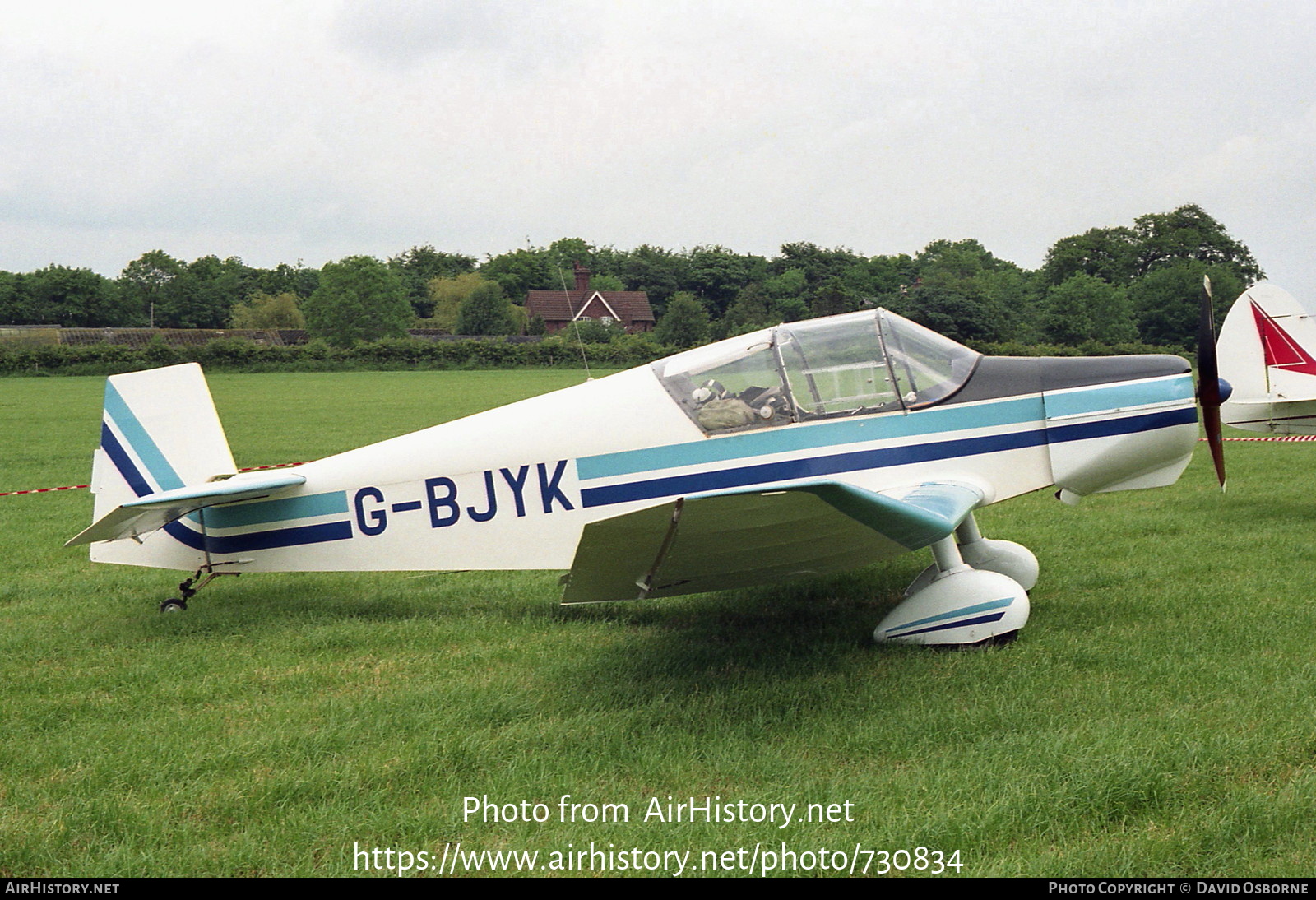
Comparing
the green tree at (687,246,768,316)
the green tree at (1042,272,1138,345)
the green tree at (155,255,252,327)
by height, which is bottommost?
the green tree at (1042,272,1138,345)

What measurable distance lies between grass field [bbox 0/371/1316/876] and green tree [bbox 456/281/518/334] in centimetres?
5439

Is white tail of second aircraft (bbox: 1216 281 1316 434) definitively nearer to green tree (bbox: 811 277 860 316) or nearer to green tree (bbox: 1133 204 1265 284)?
green tree (bbox: 811 277 860 316)

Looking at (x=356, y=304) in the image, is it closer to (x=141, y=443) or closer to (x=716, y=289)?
(x=716, y=289)

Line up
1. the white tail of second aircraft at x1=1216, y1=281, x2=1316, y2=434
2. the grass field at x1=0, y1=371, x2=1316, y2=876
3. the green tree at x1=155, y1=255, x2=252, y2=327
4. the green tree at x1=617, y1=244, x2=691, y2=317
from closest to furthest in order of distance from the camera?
the grass field at x1=0, y1=371, x2=1316, y2=876 → the white tail of second aircraft at x1=1216, y1=281, x2=1316, y2=434 → the green tree at x1=617, y1=244, x2=691, y2=317 → the green tree at x1=155, y1=255, x2=252, y2=327

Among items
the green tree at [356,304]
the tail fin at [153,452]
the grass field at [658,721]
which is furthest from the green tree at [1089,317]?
the green tree at [356,304]

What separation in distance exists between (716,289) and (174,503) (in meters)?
21.4

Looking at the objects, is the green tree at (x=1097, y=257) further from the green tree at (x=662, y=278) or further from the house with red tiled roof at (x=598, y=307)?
the green tree at (x=662, y=278)

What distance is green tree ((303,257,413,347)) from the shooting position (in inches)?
2527

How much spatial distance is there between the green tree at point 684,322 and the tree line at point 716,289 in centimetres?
6

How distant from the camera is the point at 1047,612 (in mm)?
5629

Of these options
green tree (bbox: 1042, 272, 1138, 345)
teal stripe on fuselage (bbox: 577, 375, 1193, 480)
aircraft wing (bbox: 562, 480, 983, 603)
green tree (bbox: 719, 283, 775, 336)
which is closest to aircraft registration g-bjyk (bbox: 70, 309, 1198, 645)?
teal stripe on fuselage (bbox: 577, 375, 1193, 480)

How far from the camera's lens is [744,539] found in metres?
3.87

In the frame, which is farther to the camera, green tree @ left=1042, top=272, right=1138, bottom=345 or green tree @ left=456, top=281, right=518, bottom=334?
green tree @ left=456, top=281, right=518, bottom=334
